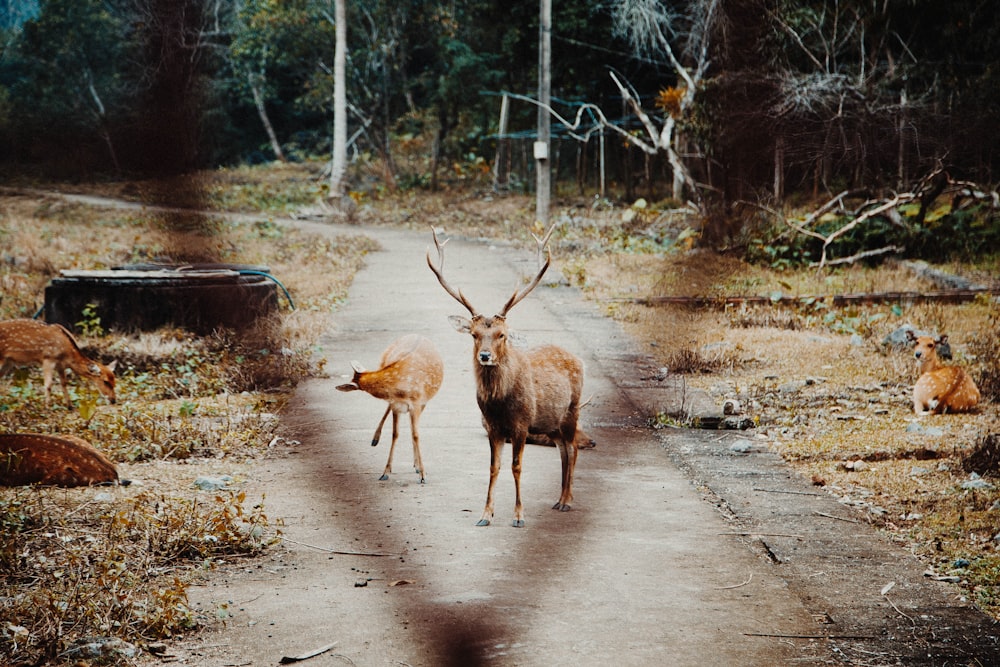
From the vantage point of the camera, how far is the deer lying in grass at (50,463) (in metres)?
5.71

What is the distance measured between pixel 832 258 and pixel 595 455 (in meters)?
10.6

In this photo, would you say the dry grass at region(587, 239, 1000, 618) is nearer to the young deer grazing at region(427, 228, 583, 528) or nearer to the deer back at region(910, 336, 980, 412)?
the deer back at region(910, 336, 980, 412)

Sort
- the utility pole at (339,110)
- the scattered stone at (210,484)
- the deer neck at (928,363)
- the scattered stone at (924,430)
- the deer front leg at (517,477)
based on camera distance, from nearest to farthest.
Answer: the deer front leg at (517,477), the scattered stone at (210,484), the scattered stone at (924,430), the deer neck at (928,363), the utility pole at (339,110)

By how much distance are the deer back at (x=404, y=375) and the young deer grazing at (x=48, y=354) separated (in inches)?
121

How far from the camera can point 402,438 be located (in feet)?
23.0

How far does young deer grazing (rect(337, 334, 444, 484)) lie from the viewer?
5.80m

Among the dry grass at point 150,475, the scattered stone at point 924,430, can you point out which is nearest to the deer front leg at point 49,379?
the dry grass at point 150,475

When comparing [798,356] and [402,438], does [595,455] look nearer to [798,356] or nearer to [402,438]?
[402,438]

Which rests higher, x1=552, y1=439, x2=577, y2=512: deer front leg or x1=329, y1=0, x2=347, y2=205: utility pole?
x1=329, y1=0, x2=347, y2=205: utility pole

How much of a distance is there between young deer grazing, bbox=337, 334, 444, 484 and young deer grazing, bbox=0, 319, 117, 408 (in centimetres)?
307

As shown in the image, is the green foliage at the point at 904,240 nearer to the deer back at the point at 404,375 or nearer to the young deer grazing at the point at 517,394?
the deer back at the point at 404,375

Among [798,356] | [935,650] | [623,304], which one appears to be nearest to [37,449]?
[935,650]

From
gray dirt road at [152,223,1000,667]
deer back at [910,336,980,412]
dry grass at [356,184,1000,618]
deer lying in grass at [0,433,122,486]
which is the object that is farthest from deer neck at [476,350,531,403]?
deer back at [910,336,980,412]

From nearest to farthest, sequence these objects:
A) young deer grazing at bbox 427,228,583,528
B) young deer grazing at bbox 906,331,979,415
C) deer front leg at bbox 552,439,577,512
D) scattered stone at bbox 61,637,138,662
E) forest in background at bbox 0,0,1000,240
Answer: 1. scattered stone at bbox 61,637,138,662
2. young deer grazing at bbox 427,228,583,528
3. deer front leg at bbox 552,439,577,512
4. young deer grazing at bbox 906,331,979,415
5. forest in background at bbox 0,0,1000,240
